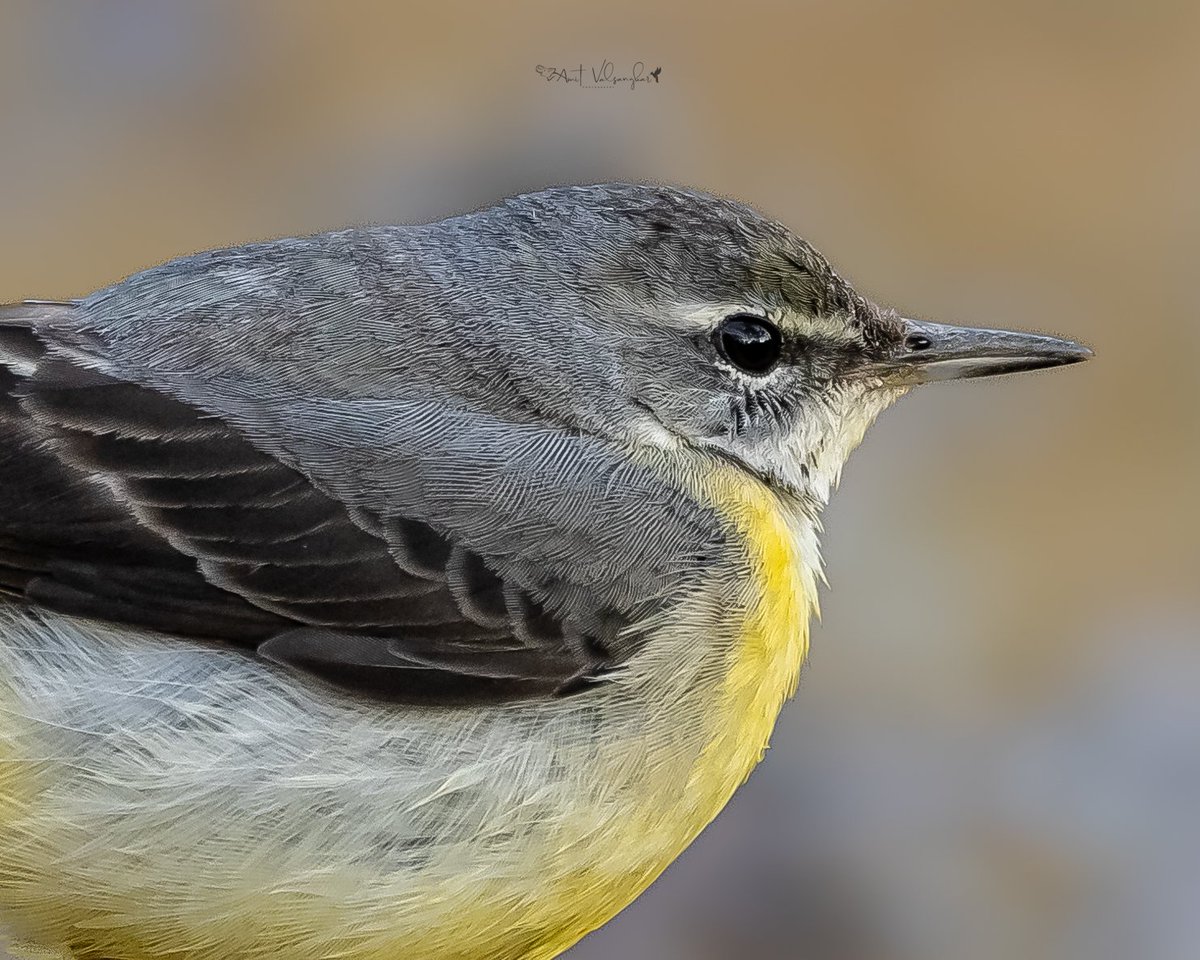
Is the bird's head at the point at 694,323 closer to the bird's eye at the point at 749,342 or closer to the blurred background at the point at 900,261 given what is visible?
the bird's eye at the point at 749,342

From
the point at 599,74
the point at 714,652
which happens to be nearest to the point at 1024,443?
the point at 599,74

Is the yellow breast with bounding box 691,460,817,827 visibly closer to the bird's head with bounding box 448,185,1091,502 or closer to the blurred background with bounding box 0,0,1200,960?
the bird's head with bounding box 448,185,1091,502

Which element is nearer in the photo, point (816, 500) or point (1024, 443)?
point (816, 500)

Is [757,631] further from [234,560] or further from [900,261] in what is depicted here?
[900,261]

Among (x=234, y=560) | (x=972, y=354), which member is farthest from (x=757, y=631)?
(x=234, y=560)

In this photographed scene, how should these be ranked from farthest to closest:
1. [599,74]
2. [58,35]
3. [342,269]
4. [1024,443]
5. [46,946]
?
[58,35], [1024,443], [599,74], [342,269], [46,946]

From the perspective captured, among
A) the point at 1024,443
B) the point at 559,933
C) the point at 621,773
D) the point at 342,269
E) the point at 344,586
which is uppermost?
the point at 342,269

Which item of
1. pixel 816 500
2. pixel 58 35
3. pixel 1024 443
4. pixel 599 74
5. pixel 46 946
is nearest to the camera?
pixel 46 946

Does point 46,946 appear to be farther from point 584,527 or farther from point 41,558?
point 584,527
